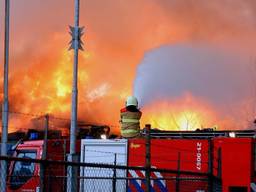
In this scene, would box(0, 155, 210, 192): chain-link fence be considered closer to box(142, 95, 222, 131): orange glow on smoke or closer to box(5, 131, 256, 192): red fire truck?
box(5, 131, 256, 192): red fire truck

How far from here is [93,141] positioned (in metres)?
17.2

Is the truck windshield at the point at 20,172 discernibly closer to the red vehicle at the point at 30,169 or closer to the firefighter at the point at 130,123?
the red vehicle at the point at 30,169

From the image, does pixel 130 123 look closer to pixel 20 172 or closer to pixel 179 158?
pixel 179 158

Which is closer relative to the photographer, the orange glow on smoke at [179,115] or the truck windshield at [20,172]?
the truck windshield at [20,172]

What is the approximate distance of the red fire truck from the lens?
15.2 m

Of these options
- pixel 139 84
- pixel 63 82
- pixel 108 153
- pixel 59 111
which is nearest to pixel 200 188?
pixel 108 153

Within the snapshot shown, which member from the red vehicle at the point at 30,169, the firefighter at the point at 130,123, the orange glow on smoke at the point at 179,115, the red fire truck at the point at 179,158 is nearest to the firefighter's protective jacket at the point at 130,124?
the firefighter at the point at 130,123

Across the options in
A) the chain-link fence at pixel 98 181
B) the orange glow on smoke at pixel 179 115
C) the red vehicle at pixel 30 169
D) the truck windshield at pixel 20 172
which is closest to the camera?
the chain-link fence at pixel 98 181

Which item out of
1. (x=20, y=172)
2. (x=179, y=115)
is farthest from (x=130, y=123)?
(x=179, y=115)

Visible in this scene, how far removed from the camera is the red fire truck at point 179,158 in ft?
49.8

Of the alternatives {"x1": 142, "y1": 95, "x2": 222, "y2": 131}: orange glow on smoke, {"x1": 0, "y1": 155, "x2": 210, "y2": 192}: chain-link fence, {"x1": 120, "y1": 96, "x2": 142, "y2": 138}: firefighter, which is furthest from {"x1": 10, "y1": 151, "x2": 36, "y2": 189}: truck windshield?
{"x1": 142, "y1": 95, "x2": 222, "y2": 131}: orange glow on smoke

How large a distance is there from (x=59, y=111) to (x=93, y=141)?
3221 cm

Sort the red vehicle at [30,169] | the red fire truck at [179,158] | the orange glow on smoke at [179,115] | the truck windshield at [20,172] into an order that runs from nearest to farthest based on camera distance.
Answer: the red fire truck at [179,158] < the red vehicle at [30,169] < the truck windshield at [20,172] < the orange glow on smoke at [179,115]

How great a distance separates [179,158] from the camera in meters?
15.8
